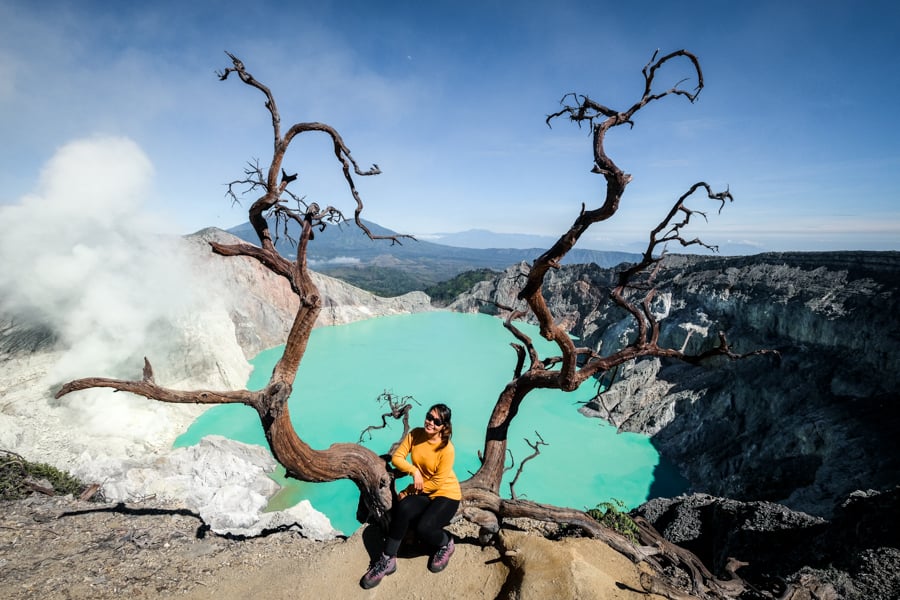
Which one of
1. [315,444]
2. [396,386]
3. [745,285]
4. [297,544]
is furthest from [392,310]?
[297,544]

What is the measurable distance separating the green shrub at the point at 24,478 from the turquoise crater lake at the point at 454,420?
4830 mm

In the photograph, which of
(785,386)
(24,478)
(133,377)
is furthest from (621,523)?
(133,377)

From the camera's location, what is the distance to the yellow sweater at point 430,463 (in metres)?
3.79

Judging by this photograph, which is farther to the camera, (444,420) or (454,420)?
(454,420)

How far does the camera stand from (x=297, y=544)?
5730mm

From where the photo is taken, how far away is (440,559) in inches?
156

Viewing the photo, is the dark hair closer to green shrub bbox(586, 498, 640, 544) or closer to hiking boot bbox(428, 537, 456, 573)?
hiking boot bbox(428, 537, 456, 573)

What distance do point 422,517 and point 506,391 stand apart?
1699mm

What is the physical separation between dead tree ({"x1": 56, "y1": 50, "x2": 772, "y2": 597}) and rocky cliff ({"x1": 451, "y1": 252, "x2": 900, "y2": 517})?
12.4 ft

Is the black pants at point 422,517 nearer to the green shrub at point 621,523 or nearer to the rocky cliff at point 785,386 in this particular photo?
the green shrub at point 621,523

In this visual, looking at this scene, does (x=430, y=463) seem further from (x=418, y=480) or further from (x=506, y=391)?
(x=506, y=391)

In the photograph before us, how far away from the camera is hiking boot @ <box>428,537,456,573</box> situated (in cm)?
394

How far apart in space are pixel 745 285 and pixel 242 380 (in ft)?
90.4

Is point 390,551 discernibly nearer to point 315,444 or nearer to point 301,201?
point 301,201
